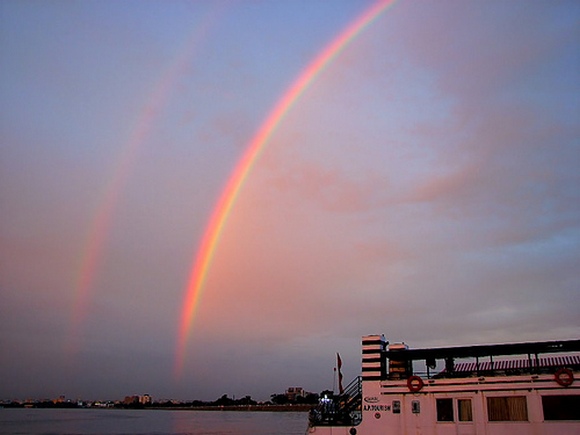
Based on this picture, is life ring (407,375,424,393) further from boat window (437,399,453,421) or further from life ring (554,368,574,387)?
life ring (554,368,574,387)

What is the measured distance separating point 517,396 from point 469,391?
248cm

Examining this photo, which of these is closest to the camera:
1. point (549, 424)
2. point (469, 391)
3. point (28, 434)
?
point (549, 424)

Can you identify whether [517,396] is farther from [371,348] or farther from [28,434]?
[28,434]

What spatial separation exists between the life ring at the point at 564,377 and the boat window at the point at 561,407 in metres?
0.76

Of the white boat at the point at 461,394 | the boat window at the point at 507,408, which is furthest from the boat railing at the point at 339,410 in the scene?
the boat window at the point at 507,408

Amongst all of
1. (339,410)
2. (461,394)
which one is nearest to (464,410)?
(461,394)

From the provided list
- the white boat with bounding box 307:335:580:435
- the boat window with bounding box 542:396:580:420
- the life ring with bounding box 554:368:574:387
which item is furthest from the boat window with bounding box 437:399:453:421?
the life ring with bounding box 554:368:574:387

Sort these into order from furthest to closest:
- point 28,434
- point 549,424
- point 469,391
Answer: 1. point 28,434
2. point 469,391
3. point 549,424

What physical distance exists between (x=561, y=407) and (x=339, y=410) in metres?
13.0

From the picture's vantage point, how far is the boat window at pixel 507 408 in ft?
101

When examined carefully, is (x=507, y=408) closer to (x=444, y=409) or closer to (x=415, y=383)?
(x=444, y=409)

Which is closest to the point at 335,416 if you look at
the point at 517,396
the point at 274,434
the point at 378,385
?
the point at 378,385

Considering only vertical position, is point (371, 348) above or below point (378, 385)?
above

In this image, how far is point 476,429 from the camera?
1243 inches
